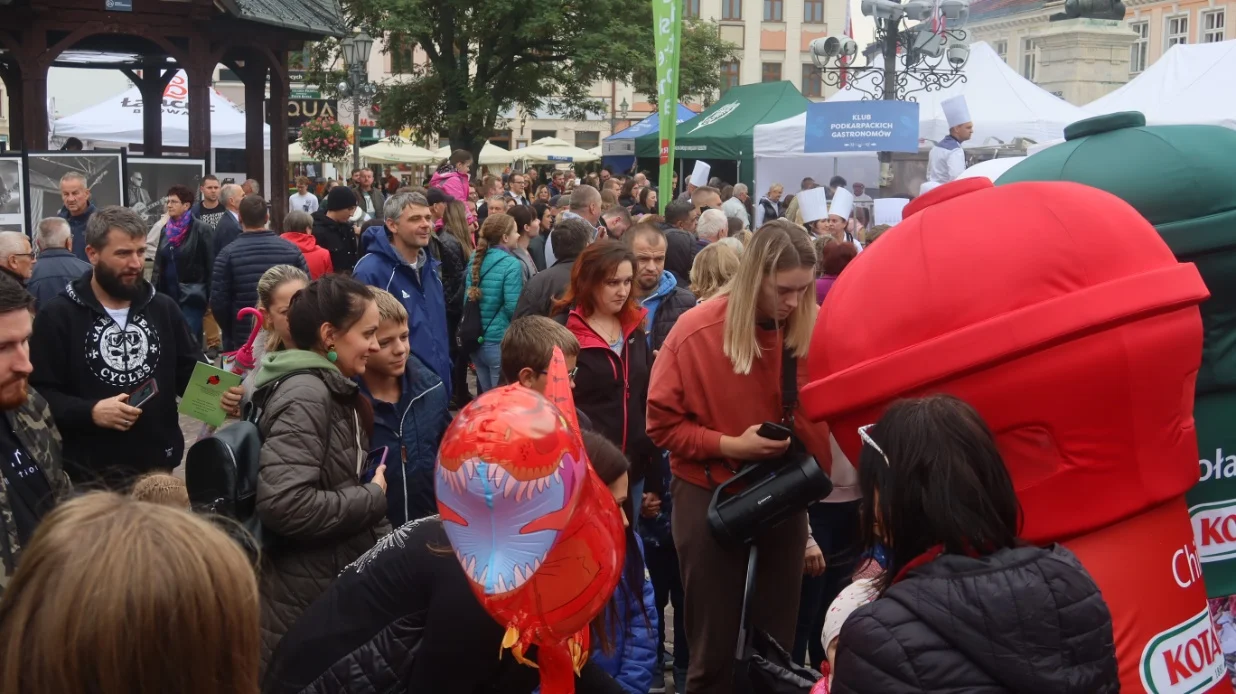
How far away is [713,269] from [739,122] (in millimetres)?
19472

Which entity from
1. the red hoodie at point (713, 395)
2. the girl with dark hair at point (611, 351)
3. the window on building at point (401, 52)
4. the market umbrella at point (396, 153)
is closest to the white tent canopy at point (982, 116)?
the girl with dark hair at point (611, 351)

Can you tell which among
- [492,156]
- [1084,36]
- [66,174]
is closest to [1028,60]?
[1084,36]

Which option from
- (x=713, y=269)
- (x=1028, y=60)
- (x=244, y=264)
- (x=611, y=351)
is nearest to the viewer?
(x=611, y=351)

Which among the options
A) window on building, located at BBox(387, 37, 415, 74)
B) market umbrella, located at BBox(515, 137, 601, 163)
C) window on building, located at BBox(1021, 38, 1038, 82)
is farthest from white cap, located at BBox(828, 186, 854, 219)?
market umbrella, located at BBox(515, 137, 601, 163)

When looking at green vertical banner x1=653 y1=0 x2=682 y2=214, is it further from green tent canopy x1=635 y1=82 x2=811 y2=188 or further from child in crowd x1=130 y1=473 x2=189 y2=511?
green tent canopy x1=635 y1=82 x2=811 y2=188

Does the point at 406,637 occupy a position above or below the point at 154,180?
below

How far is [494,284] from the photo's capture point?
799 centimetres

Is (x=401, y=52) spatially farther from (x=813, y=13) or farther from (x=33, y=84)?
(x=813, y=13)

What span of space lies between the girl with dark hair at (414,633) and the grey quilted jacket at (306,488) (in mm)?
634

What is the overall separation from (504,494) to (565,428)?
177mm

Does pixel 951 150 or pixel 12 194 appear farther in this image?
pixel 951 150

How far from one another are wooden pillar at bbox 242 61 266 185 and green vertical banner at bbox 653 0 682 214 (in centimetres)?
740

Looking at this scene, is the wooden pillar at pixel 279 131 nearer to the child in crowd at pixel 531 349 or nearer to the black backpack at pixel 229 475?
the child in crowd at pixel 531 349

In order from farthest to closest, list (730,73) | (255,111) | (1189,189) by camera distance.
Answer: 1. (730,73)
2. (255,111)
3. (1189,189)
